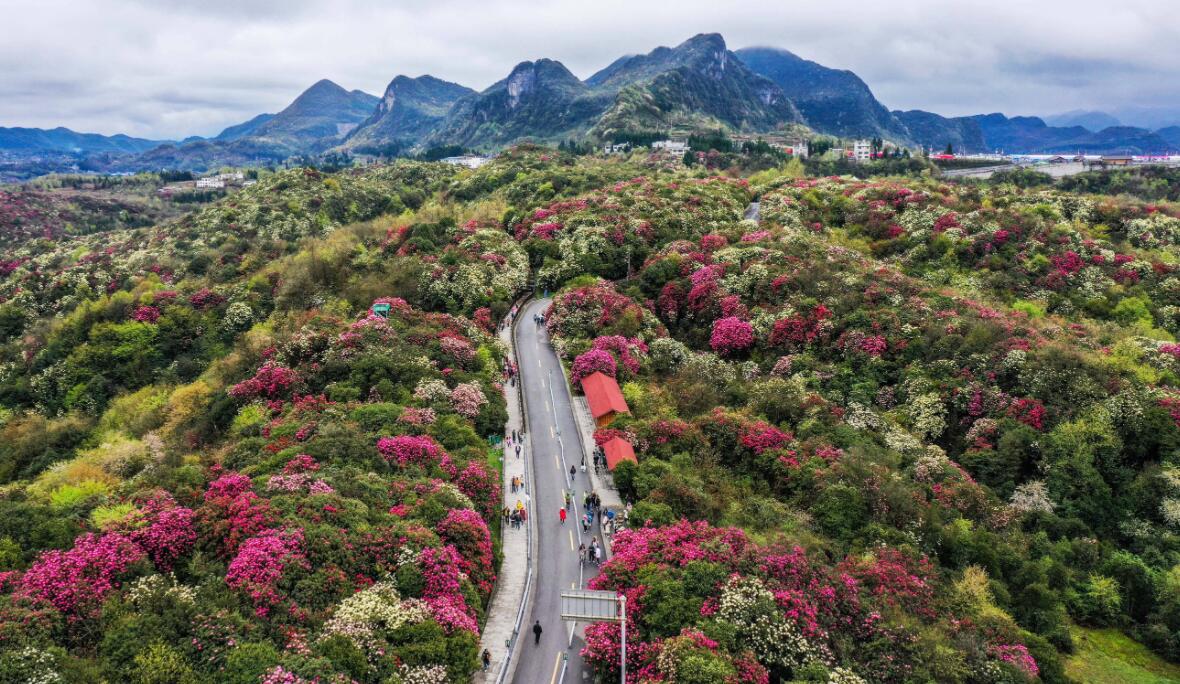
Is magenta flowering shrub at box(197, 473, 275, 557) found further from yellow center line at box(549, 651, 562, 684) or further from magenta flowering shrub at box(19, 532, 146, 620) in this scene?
yellow center line at box(549, 651, 562, 684)

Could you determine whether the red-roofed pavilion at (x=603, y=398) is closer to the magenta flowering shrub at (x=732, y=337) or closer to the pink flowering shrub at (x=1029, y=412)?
the magenta flowering shrub at (x=732, y=337)

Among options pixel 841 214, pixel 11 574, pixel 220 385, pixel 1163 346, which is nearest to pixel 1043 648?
pixel 1163 346

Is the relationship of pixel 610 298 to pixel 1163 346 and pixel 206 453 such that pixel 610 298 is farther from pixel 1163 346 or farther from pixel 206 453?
pixel 1163 346

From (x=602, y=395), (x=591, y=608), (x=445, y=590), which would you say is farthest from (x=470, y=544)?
(x=602, y=395)

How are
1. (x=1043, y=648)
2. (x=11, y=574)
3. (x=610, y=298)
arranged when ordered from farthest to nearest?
(x=610, y=298)
(x=1043, y=648)
(x=11, y=574)

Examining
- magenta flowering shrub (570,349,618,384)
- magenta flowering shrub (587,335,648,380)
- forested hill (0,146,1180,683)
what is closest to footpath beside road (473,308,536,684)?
forested hill (0,146,1180,683)

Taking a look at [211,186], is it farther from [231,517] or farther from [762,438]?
[762,438]

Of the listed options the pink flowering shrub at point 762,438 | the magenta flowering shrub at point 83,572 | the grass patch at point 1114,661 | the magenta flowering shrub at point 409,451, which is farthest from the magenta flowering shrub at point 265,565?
the grass patch at point 1114,661
